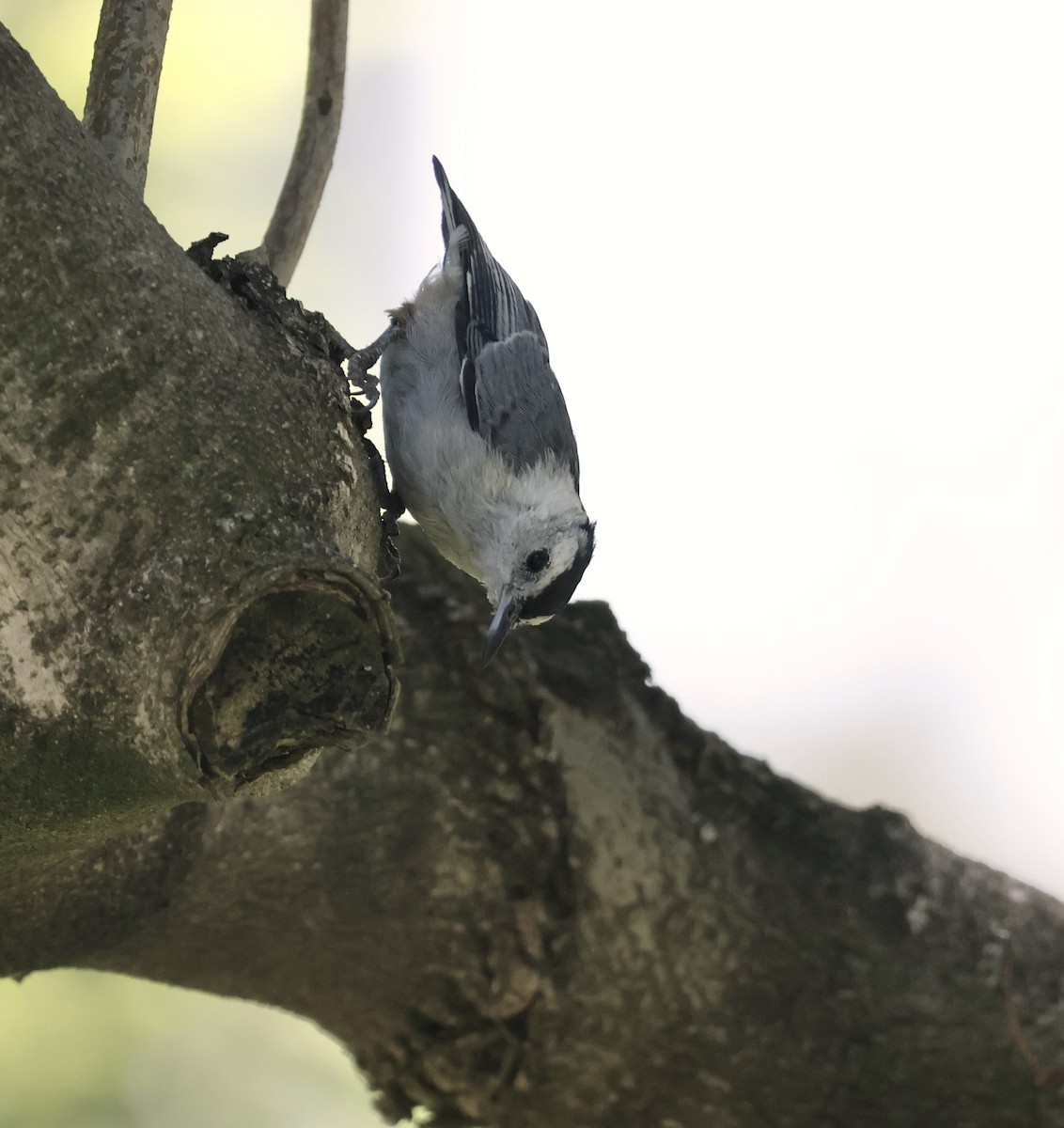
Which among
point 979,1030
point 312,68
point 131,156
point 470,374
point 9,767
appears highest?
point 312,68

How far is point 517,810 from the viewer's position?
200cm

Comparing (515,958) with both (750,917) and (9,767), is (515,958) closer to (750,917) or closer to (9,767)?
(750,917)

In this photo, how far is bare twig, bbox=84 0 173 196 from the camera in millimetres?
1813

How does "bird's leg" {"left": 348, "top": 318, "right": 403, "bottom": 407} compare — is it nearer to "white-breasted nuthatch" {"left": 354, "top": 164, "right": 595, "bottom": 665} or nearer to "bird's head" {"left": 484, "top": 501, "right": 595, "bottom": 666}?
"white-breasted nuthatch" {"left": 354, "top": 164, "right": 595, "bottom": 665}

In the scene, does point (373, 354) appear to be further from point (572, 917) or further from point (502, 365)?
point (572, 917)

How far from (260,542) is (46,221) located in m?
0.40

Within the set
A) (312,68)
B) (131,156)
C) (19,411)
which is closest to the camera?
(19,411)

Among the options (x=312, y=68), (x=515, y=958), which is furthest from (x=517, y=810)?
(x=312, y=68)

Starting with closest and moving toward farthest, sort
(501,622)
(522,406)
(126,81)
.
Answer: (126,81), (501,622), (522,406)

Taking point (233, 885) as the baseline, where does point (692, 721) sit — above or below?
above

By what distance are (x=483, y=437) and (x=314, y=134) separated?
74cm

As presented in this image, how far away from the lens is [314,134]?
8.24 feet

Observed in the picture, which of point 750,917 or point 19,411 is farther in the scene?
point 750,917

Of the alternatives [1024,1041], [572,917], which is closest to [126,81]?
[572,917]
